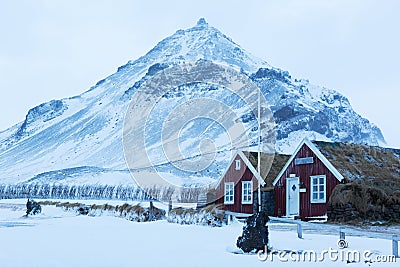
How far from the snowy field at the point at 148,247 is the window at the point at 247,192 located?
6620mm

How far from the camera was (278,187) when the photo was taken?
78.6 feet

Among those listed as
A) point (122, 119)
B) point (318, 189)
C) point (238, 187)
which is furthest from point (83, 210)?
point (122, 119)

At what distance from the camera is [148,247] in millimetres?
13703

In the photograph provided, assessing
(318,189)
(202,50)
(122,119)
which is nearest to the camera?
(318,189)

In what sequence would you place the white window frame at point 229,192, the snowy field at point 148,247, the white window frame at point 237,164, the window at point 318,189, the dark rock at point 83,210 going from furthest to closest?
the dark rock at point 83,210 < the white window frame at point 229,192 < the white window frame at point 237,164 < the window at point 318,189 < the snowy field at point 148,247

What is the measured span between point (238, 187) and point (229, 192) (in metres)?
0.66

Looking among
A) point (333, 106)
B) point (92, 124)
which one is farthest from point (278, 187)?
point (92, 124)

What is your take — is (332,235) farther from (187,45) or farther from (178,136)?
(187,45)

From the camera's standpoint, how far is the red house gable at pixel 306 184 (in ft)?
70.6

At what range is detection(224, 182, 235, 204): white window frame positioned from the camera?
85.0 ft

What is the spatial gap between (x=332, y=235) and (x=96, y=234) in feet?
23.6

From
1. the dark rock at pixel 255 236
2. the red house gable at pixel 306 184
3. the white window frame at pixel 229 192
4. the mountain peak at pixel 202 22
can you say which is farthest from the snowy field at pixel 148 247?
the mountain peak at pixel 202 22

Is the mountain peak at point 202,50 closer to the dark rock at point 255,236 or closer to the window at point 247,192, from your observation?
the window at point 247,192

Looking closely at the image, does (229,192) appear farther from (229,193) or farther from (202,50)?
(202,50)
